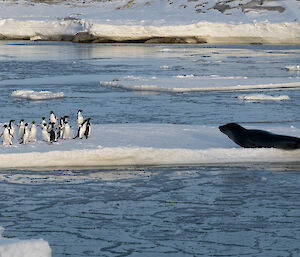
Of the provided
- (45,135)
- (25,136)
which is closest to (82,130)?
(45,135)

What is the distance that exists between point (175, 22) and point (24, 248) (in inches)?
1817

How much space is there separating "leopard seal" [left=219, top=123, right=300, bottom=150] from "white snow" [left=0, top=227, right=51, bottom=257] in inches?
227

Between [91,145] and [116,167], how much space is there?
0.64 m

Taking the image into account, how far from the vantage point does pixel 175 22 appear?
1996 inches

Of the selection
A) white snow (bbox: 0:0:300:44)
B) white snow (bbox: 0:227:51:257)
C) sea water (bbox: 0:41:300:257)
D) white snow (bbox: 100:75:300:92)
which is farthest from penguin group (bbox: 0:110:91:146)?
white snow (bbox: 0:0:300:44)

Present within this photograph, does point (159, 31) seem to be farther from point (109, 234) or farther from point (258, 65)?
point (109, 234)

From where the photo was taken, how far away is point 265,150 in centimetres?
1060

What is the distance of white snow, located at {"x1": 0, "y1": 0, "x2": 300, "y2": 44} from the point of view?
50312 millimetres

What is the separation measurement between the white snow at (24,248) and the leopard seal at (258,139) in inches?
227

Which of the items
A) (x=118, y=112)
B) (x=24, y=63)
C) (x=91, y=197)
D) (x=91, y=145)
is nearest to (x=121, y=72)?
(x=24, y=63)

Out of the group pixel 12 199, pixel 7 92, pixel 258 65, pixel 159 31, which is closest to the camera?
pixel 12 199

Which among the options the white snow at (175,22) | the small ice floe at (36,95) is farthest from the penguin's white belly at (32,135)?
the white snow at (175,22)

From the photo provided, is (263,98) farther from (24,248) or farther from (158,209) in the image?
(24,248)

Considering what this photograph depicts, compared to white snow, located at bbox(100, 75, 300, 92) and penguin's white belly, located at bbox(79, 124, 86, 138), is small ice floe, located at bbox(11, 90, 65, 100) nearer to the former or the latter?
white snow, located at bbox(100, 75, 300, 92)
